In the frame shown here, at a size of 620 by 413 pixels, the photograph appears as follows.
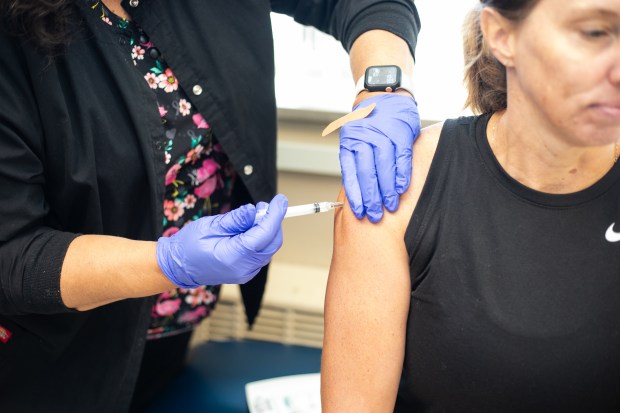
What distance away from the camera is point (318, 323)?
2.15 meters

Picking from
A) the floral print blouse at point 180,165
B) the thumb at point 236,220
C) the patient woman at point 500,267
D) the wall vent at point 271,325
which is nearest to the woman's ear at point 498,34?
the patient woman at point 500,267

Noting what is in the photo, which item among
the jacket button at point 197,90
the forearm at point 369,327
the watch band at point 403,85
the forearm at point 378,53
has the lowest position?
the forearm at point 369,327

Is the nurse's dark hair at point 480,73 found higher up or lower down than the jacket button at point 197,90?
higher up

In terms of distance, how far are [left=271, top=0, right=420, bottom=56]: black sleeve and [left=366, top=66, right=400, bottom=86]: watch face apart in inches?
5.0

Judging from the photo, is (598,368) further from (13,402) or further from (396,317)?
(13,402)

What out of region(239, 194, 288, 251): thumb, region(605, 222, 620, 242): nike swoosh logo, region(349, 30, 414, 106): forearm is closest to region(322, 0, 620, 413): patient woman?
region(605, 222, 620, 242): nike swoosh logo

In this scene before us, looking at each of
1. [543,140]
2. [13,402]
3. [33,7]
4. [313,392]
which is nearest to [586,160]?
[543,140]

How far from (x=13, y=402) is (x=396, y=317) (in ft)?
2.42

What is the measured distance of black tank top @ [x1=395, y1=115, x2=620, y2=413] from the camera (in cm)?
104

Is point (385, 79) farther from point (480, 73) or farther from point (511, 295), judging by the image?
point (511, 295)

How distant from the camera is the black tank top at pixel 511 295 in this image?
3.43 ft

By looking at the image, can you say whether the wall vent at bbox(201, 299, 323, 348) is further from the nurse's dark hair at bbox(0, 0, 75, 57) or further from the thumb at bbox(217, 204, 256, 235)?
the nurse's dark hair at bbox(0, 0, 75, 57)

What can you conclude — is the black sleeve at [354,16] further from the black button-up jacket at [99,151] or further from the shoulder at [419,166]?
the shoulder at [419,166]

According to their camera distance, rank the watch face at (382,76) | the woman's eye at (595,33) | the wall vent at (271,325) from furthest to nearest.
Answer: the wall vent at (271,325) < the watch face at (382,76) < the woman's eye at (595,33)
